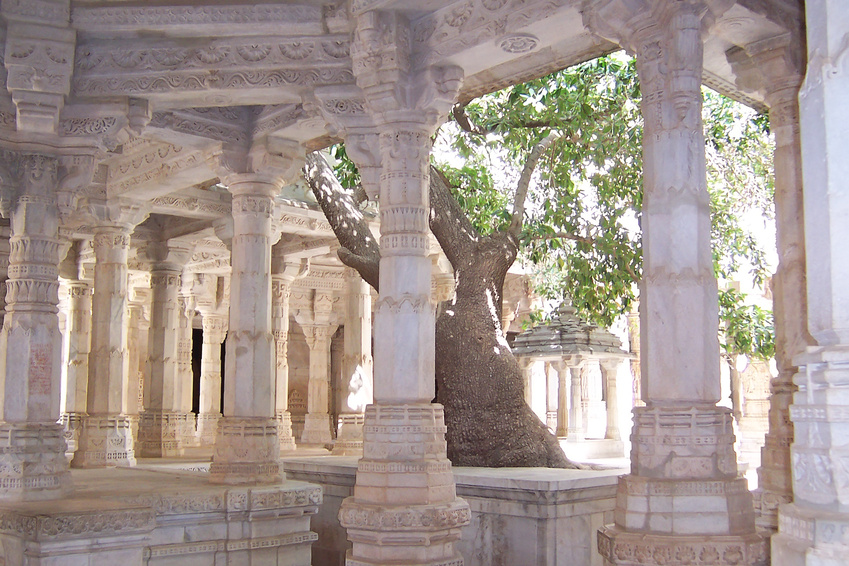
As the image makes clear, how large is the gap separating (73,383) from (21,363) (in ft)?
27.0

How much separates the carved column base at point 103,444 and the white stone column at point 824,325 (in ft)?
34.9

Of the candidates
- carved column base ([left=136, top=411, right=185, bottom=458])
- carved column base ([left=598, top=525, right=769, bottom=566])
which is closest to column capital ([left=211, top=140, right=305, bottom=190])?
carved column base ([left=598, top=525, right=769, bottom=566])

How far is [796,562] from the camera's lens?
8.20 ft

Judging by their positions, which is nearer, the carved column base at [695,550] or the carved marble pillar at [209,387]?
the carved column base at [695,550]

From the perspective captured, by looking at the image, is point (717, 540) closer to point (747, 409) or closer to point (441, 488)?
point (441, 488)

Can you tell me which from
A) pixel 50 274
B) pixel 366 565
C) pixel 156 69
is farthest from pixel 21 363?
pixel 366 565

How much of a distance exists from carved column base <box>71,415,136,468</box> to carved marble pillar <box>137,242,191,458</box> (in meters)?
2.89

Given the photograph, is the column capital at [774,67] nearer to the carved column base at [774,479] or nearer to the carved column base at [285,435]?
the carved column base at [774,479]

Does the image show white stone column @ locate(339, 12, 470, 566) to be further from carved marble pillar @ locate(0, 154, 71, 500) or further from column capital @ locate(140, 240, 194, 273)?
column capital @ locate(140, 240, 194, 273)

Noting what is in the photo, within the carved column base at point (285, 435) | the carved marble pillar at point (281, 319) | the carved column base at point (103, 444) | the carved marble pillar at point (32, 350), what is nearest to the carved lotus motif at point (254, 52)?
the carved marble pillar at point (32, 350)

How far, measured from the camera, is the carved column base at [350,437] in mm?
14074

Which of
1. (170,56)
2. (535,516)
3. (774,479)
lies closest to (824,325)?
(774,479)

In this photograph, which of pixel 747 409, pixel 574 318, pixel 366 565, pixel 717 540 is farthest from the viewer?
pixel 747 409

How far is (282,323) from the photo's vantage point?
55.3 ft
